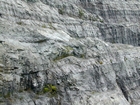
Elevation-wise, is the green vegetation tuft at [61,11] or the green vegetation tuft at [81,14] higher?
the green vegetation tuft at [61,11]

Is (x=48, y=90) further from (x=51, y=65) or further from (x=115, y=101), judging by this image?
(x=115, y=101)

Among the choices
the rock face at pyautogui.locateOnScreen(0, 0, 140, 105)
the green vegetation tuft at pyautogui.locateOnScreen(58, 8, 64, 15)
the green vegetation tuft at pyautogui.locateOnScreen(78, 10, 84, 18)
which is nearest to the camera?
the rock face at pyautogui.locateOnScreen(0, 0, 140, 105)

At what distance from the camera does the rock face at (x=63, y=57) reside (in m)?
24.6

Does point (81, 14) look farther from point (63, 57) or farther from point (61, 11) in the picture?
point (63, 57)

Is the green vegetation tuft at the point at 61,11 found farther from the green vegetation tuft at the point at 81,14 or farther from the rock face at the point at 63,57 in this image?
the green vegetation tuft at the point at 81,14

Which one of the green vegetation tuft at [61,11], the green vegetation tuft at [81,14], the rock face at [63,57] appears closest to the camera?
the rock face at [63,57]

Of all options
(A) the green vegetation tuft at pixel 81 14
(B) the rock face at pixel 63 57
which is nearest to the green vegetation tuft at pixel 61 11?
(B) the rock face at pixel 63 57

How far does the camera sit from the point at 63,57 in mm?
28797

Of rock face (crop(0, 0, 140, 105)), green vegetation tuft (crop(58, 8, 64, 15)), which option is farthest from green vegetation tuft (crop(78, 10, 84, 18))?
green vegetation tuft (crop(58, 8, 64, 15))

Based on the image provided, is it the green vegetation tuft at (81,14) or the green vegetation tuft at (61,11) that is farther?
the green vegetation tuft at (81,14)

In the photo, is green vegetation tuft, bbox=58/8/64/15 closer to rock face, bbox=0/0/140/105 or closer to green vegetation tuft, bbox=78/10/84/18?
rock face, bbox=0/0/140/105

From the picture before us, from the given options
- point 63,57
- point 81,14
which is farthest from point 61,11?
point 63,57

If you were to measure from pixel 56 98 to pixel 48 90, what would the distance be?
1320mm

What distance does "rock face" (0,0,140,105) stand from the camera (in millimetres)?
24562
